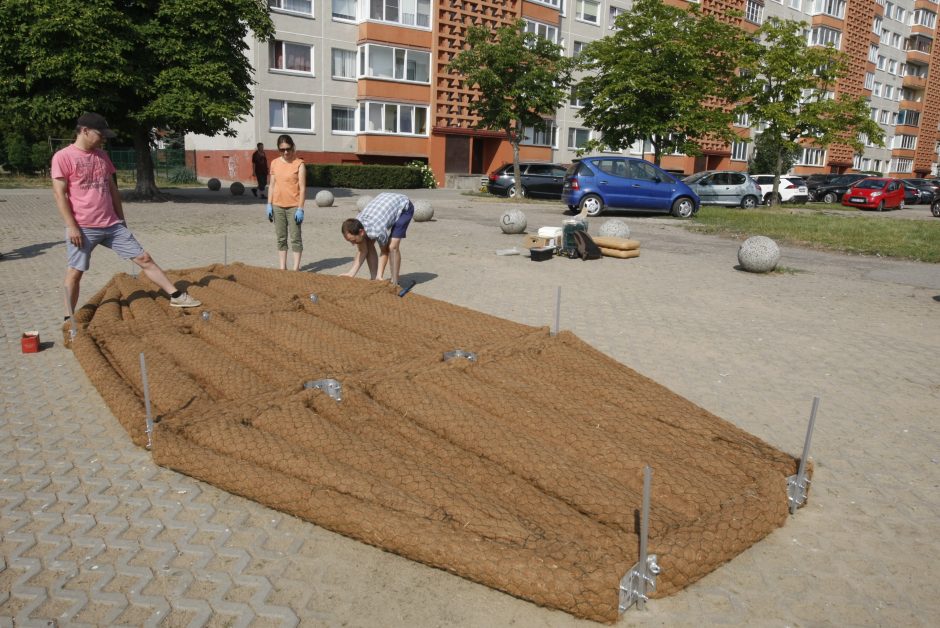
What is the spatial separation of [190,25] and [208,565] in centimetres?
2066

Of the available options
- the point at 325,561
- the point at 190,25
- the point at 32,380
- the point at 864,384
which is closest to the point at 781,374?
the point at 864,384

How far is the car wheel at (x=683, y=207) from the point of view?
72.8ft

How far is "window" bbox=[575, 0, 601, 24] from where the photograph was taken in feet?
150

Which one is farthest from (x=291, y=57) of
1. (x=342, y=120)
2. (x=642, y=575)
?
(x=642, y=575)

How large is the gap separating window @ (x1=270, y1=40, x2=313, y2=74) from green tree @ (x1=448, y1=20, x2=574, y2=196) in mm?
9295

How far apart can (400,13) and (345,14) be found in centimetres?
288

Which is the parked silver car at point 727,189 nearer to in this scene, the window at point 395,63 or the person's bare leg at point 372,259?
the window at point 395,63

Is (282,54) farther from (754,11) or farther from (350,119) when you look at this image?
(754,11)

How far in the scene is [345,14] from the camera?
36344 millimetres

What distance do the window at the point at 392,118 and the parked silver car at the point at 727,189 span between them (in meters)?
15.9

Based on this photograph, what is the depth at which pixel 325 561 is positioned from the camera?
10.6ft

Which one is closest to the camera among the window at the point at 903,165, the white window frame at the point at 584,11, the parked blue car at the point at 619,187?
the parked blue car at the point at 619,187

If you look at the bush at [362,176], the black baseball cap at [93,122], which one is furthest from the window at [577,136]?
the black baseball cap at [93,122]

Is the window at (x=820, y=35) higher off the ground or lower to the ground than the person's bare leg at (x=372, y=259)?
higher
